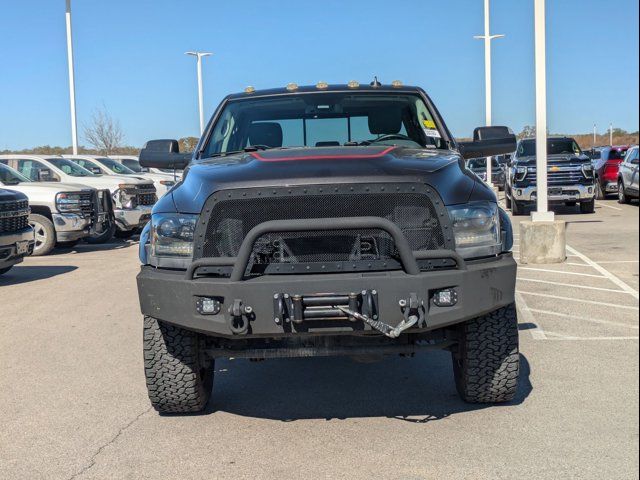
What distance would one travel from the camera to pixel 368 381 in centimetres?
545

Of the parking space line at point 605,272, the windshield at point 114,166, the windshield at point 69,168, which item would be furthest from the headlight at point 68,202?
the parking space line at point 605,272

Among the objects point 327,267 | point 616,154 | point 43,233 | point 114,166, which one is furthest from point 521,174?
point 327,267

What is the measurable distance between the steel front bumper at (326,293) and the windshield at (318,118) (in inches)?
78.4

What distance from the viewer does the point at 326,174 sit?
157 inches

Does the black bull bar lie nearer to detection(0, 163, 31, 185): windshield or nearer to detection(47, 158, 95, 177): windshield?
detection(0, 163, 31, 185): windshield

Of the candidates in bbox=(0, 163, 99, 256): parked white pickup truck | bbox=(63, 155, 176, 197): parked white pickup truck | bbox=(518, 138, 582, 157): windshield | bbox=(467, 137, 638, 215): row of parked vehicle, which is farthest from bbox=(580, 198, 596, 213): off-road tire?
bbox=(0, 163, 99, 256): parked white pickup truck

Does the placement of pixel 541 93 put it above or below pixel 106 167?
above

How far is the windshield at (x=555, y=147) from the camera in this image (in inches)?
810

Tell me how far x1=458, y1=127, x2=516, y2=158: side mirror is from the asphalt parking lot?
44.8 inches

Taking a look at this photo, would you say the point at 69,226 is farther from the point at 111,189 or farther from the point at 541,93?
the point at 541,93

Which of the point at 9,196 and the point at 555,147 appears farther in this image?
the point at 555,147

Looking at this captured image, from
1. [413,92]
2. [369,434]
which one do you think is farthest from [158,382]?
[413,92]

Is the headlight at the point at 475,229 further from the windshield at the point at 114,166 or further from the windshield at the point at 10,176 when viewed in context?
the windshield at the point at 114,166

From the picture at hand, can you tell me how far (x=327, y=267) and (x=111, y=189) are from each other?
45.8ft
